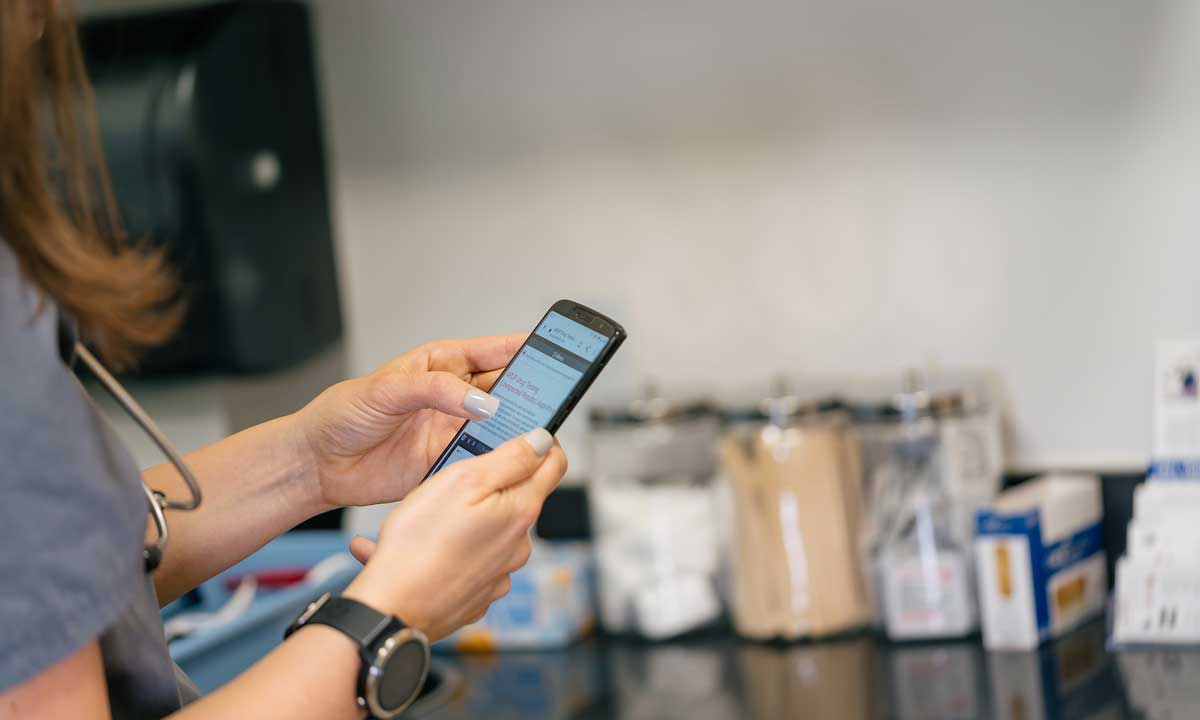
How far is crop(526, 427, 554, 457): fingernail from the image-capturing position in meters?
0.73

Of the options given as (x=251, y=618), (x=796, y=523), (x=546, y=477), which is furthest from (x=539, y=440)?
(x=796, y=523)

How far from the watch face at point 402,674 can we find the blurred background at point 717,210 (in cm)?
66

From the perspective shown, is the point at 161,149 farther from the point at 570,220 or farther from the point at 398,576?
the point at 398,576

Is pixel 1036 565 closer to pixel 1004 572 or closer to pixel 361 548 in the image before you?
pixel 1004 572

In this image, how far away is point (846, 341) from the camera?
1484 millimetres

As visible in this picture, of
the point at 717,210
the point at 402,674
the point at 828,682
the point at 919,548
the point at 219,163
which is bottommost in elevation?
the point at 828,682

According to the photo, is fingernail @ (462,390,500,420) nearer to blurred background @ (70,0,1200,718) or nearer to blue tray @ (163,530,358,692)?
blue tray @ (163,530,358,692)

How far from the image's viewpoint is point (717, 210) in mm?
1507

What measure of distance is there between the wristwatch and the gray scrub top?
0.11 m

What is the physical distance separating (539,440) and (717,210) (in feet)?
2.69

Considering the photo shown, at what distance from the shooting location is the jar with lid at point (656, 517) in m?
1.42

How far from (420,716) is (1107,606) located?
2.42 feet

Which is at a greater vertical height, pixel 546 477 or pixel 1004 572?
pixel 546 477

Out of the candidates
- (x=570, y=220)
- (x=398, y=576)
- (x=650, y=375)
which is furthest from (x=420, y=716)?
(x=398, y=576)
